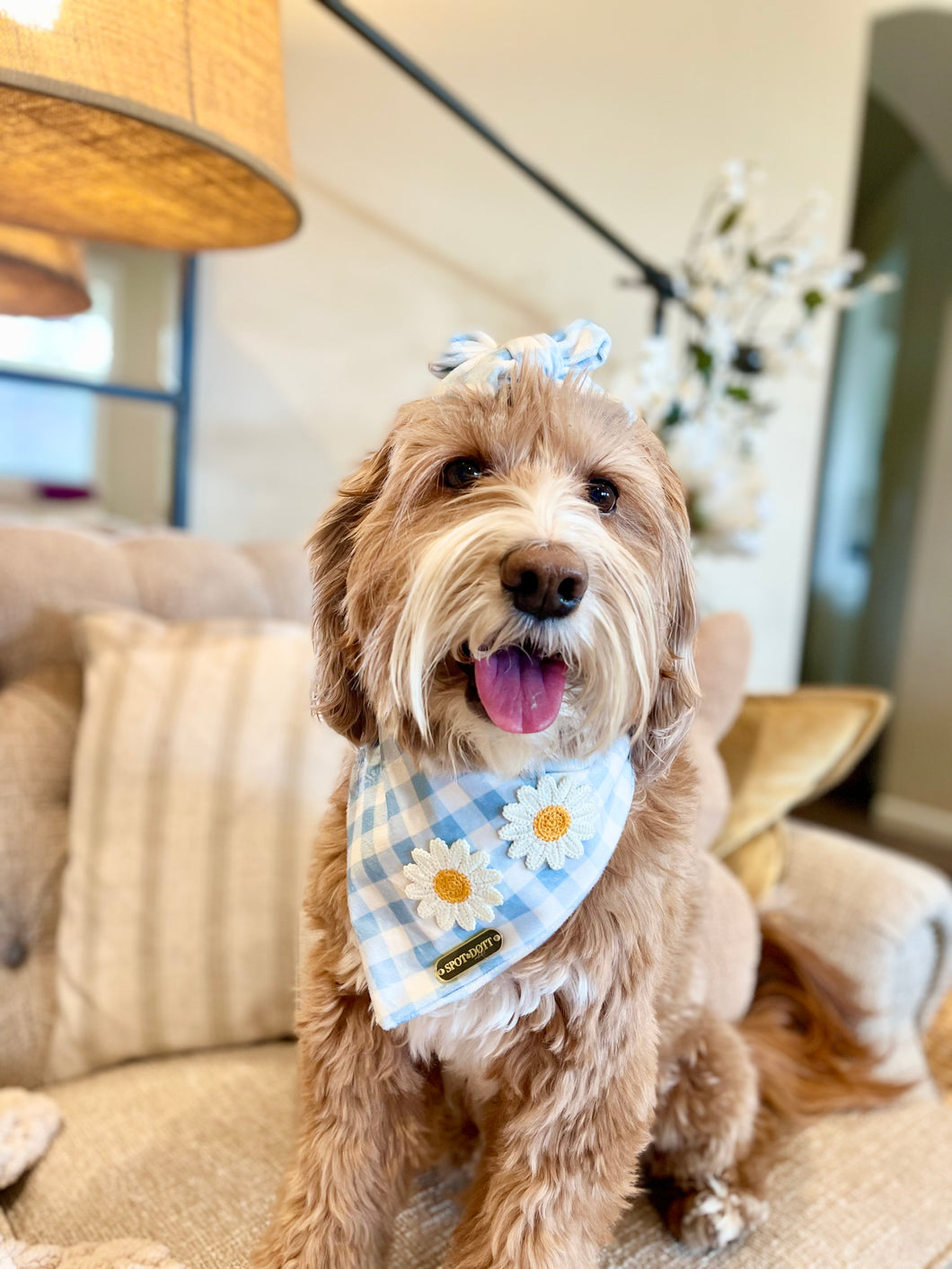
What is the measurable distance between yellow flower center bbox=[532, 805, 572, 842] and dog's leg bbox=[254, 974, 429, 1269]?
23 cm

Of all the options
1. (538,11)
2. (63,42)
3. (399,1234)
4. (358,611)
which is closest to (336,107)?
(538,11)

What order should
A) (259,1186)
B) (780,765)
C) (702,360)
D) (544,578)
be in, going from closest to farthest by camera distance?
1. (544,578)
2. (259,1186)
3. (780,765)
4. (702,360)

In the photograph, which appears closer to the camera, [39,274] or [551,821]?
[551,821]

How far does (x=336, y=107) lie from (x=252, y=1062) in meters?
2.23

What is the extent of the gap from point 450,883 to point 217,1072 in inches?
27.5

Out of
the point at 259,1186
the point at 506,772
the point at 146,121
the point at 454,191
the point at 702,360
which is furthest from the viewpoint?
the point at 454,191

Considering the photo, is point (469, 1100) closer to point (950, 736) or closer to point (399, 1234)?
point (399, 1234)

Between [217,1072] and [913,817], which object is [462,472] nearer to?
[217,1072]

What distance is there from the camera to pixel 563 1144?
0.75 metres

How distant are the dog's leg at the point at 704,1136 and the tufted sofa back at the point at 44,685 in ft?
2.75

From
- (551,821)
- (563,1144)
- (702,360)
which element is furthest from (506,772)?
(702,360)

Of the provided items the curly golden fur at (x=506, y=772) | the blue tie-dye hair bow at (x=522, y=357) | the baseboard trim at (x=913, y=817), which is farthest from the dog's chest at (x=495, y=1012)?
the baseboard trim at (x=913, y=817)

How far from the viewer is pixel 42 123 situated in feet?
2.99

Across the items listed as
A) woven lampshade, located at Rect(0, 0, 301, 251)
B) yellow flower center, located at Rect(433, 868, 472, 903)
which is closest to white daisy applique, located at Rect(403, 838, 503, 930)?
yellow flower center, located at Rect(433, 868, 472, 903)
